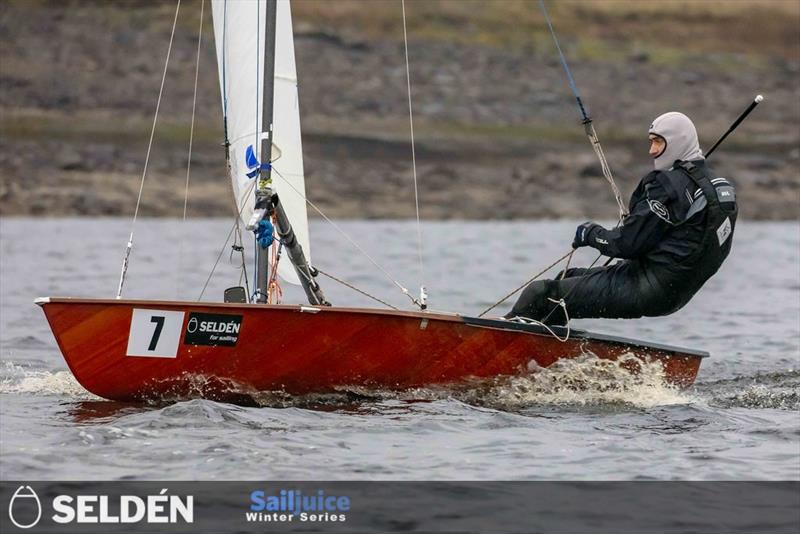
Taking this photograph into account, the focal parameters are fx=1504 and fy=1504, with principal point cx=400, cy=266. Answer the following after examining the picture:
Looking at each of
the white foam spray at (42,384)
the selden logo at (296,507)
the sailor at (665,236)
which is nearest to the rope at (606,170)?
the sailor at (665,236)

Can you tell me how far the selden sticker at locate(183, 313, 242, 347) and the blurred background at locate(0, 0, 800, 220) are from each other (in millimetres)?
35500

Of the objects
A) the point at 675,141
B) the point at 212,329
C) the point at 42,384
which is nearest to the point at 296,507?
the point at 212,329

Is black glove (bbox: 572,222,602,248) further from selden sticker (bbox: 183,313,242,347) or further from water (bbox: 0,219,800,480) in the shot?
selden sticker (bbox: 183,313,242,347)

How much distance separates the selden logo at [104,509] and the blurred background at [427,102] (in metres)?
37.6

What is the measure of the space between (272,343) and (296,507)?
2.50 meters

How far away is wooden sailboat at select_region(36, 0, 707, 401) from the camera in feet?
33.7

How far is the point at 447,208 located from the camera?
4978cm

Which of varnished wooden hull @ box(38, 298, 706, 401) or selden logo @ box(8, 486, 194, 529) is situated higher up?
varnished wooden hull @ box(38, 298, 706, 401)

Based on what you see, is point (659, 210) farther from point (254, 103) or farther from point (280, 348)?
point (254, 103)

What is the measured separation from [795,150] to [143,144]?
86.4ft

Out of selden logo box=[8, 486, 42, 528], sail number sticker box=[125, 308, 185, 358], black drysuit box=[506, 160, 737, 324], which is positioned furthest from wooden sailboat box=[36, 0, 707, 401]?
selden logo box=[8, 486, 42, 528]

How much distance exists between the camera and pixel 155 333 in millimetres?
10297

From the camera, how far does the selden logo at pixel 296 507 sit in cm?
793

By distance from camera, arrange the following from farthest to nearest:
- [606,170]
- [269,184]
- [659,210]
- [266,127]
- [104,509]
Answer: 1. [606,170]
2. [266,127]
3. [269,184]
4. [659,210]
5. [104,509]
